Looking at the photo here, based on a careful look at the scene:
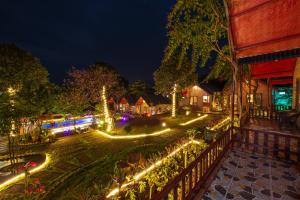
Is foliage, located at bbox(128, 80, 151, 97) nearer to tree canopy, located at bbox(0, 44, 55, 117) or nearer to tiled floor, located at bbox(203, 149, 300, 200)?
tree canopy, located at bbox(0, 44, 55, 117)

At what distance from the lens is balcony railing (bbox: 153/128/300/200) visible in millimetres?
3367

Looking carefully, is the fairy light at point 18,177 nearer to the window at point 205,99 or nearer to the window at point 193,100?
the window at point 205,99

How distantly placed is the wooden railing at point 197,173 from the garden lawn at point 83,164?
2.02 metres

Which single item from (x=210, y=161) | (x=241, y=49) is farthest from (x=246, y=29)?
(x=210, y=161)

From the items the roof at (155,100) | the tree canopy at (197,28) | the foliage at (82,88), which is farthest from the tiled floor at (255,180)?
the roof at (155,100)

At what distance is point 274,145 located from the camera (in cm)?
576

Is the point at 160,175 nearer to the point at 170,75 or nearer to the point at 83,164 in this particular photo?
the point at 83,164

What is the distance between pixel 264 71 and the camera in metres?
12.4

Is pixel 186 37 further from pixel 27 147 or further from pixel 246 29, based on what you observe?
pixel 27 147

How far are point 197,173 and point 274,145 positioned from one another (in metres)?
4.02

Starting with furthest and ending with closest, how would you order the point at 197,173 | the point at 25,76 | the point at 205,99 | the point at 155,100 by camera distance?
the point at 155,100 → the point at 205,99 → the point at 25,76 → the point at 197,173

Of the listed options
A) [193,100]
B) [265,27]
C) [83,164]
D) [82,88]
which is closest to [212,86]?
[193,100]

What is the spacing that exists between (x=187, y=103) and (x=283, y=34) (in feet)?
94.2

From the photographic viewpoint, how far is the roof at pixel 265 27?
4633 millimetres
